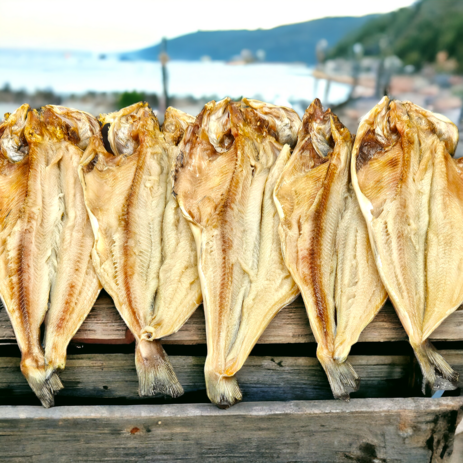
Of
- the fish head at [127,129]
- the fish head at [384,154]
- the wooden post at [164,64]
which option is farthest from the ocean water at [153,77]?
the fish head at [384,154]

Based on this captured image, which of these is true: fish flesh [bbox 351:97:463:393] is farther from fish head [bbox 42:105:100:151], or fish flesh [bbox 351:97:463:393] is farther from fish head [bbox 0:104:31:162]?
fish head [bbox 0:104:31:162]

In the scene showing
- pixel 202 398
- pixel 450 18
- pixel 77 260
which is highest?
pixel 450 18

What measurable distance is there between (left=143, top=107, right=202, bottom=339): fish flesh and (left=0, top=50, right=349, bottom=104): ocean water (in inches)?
274

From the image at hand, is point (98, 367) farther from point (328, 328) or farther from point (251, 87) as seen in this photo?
point (251, 87)

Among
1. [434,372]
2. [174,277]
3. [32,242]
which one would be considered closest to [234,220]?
[174,277]

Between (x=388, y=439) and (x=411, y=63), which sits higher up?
(x=411, y=63)

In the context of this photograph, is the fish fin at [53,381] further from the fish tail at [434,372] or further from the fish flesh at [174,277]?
the fish tail at [434,372]

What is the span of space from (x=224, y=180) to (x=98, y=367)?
4.34 ft

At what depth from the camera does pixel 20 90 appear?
8.87 metres

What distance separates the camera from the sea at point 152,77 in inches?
355

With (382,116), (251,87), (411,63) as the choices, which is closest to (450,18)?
(411,63)

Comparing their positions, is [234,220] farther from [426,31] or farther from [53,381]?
[426,31]

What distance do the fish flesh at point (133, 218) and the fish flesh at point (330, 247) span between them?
0.76 meters

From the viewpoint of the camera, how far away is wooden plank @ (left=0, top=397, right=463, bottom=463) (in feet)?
6.05
